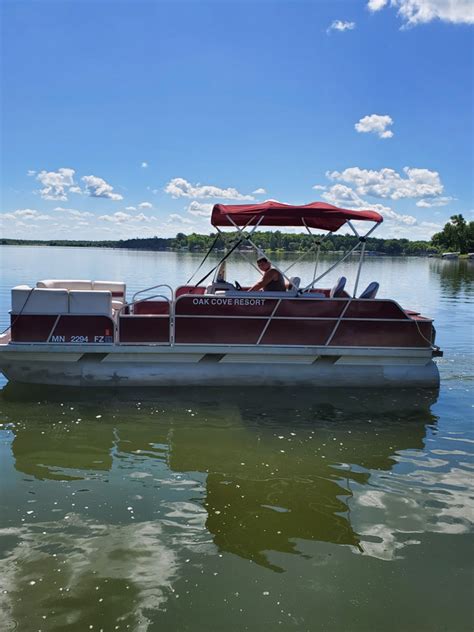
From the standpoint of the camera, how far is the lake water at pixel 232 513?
12.1 ft

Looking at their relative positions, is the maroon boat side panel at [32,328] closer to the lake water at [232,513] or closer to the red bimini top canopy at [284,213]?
the lake water at [232,513]

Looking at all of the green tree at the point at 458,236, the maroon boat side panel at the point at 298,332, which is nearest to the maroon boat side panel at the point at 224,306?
the maroon boat side panel at the point at 298,332

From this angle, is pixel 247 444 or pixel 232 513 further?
pixel 247 444

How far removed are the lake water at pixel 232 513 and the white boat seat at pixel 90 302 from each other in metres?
1.31

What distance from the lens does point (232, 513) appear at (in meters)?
4.94

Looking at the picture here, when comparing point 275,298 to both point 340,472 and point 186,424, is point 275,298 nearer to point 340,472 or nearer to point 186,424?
point 186,424

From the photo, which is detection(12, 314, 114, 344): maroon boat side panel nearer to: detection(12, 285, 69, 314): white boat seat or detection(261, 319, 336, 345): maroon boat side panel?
detection(12, 285, 69, 314): white boat seat

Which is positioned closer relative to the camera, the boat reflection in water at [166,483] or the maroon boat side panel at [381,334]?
the boat reflection in water at [166,483]

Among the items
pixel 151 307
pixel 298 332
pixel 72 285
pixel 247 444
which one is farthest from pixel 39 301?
pixel 298 332

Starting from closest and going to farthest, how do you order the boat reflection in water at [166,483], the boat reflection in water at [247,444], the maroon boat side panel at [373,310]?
the boat reflection in water at [166,483], the boat reflection in water at [247,444], the maroon boat side panel at [373,310]

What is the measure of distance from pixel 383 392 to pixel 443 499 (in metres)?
3.67

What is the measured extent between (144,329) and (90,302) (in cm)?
96

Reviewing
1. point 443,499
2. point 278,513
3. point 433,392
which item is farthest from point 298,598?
point 433,392

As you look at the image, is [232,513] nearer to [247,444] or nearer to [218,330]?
[247,444]
